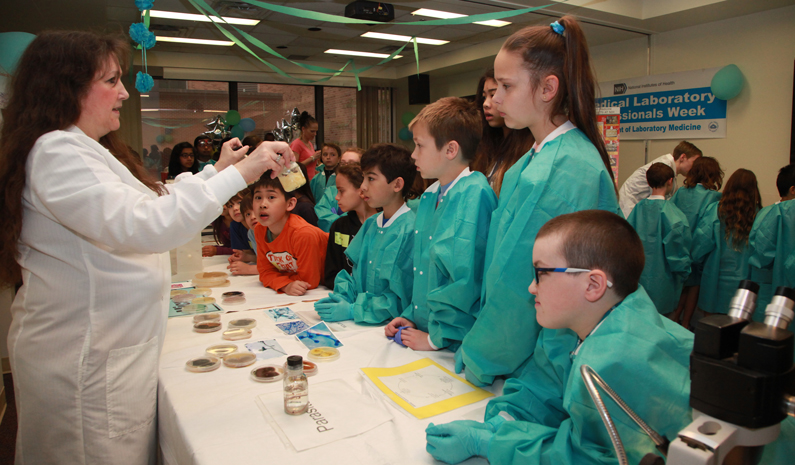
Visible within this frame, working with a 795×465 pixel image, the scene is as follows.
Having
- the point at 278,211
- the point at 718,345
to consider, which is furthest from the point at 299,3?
the point at 718,345

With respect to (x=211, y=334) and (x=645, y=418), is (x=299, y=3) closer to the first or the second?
(x=211, y=334)

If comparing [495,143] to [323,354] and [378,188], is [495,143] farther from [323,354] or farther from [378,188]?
[323,354]

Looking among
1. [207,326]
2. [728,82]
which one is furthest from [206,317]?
[728,82]

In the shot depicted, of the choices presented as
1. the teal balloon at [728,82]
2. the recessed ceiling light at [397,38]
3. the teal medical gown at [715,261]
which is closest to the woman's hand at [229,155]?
the teal medical gown at [715,261]

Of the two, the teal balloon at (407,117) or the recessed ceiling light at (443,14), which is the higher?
the recessed ceiling light at (443,14)

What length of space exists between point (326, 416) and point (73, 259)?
80 centimetres

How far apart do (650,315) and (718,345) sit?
1.24 feet

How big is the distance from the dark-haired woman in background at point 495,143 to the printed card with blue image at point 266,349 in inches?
39.2

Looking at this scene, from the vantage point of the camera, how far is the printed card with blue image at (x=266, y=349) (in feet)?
5.55

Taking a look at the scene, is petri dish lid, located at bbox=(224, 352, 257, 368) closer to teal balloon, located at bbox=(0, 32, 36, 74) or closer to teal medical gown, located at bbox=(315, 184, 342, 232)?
teal medical gown, located at bbox=(315, 184, 342, 232)

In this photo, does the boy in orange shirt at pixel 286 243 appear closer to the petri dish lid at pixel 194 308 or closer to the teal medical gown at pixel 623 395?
the petri dish lid at pixel 194 308

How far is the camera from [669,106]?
6.04m

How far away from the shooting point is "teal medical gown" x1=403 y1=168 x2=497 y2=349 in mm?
1536

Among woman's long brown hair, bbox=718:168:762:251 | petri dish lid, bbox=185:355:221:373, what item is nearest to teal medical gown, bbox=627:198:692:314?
woman's long brown hair, bbox=718:168:762:251
